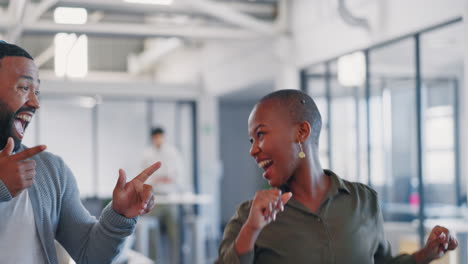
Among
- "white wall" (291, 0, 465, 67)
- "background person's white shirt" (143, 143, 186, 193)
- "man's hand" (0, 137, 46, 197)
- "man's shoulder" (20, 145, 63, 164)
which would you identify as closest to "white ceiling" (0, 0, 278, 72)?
"white wall" (291, 0, 465, 67)

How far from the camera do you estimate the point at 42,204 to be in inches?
69.4

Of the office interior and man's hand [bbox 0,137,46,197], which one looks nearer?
man's hand [bbox 0,137,46,197]

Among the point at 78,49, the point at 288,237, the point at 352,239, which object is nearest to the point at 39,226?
the point at 288,237

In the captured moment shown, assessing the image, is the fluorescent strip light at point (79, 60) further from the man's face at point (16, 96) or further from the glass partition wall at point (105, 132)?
the man's face at point (16, 96)

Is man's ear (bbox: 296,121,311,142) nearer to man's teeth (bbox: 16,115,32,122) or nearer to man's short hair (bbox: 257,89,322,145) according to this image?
man's short hair (bbox: 257,89,322,145)

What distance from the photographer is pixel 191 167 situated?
11.7 m

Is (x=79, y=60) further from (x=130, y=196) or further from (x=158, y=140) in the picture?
(x=130, y=196)

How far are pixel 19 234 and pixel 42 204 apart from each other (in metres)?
0.11

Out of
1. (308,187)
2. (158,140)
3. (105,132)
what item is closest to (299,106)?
(308,187)

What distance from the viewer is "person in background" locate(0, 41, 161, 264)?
168 centimetres

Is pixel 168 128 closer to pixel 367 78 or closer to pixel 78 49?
pixel 78 49

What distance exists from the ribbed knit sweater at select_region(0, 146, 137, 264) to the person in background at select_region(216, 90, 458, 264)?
0.34 m

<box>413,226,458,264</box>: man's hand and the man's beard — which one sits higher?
the man's beard

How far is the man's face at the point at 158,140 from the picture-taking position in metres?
8.45
